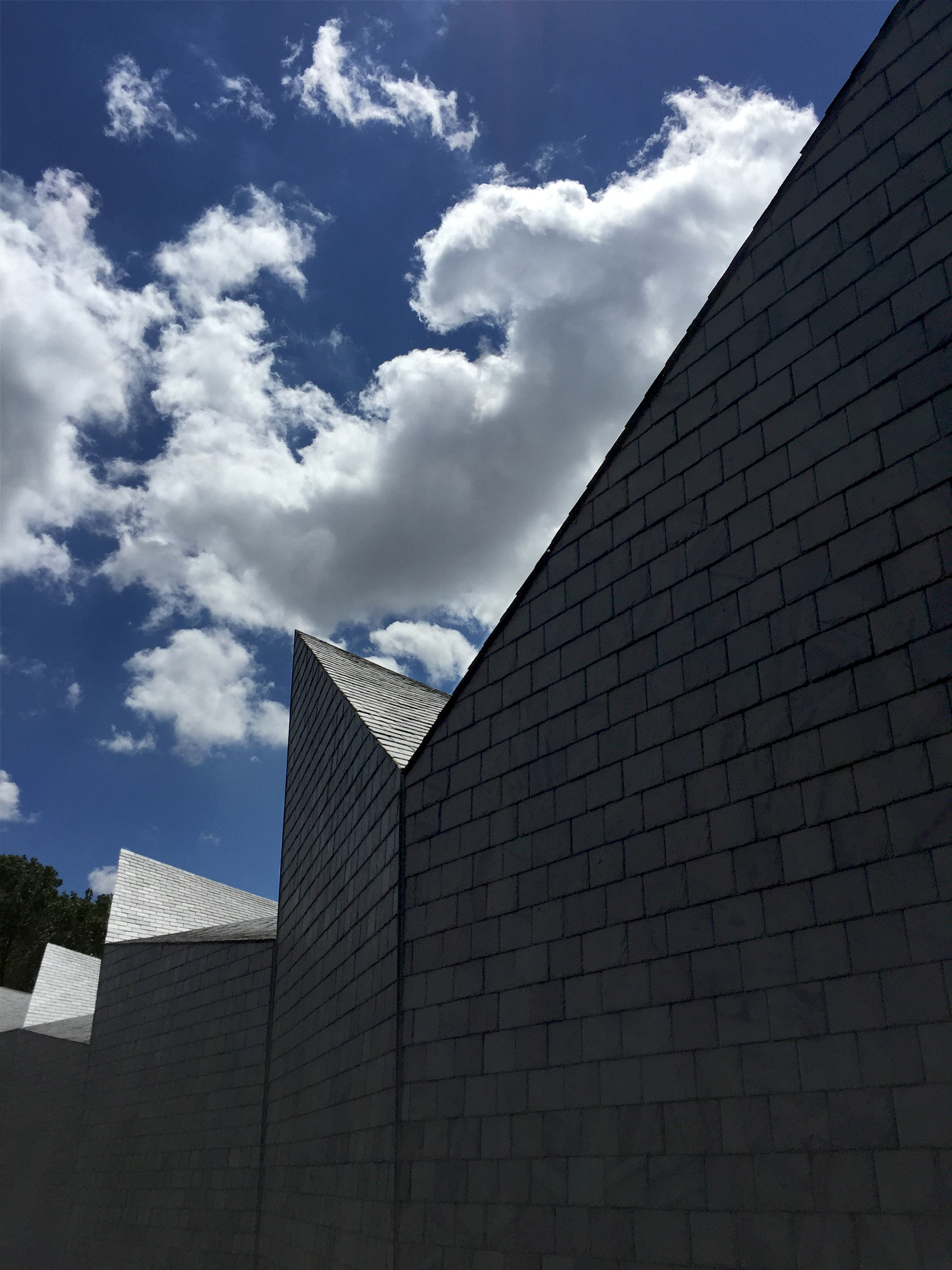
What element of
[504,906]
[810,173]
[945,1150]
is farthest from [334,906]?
[810,173]

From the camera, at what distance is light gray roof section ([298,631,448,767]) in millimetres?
13141

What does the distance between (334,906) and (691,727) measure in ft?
25.6

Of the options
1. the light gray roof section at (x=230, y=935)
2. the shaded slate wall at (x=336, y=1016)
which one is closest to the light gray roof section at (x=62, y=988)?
the light gray roof section at (x=230, y=935)

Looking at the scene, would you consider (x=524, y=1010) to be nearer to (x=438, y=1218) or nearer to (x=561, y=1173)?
(x=561, y=1173)

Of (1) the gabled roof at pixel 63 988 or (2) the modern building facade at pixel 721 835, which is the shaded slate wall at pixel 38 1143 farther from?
(2) the modern building facade at pixel 721 835

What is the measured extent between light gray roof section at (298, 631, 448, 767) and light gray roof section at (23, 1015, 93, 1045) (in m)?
11.6

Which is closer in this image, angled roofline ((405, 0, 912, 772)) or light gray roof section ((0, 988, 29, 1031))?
angled roofline ((405, 0, 912, 772))

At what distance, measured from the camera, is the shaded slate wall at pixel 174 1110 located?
1546 centimetres

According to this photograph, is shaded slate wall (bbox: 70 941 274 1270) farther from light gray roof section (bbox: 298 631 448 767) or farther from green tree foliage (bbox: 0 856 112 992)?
green tree foliage (bbox: 0 856 112 992)

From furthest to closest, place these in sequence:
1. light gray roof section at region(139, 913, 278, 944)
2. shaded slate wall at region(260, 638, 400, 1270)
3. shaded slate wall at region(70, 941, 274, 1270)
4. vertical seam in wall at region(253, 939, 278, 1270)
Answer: light gray roof section at region(139, 913, 278, 944)
shaded slate wall at region(70, 941, 274, 1270)
vertical seam in wall at region(253, 939, 278, 1270)
shaded slate wall at region(260, 638, 400, 1270)

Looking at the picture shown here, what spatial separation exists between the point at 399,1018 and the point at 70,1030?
60.0 feet

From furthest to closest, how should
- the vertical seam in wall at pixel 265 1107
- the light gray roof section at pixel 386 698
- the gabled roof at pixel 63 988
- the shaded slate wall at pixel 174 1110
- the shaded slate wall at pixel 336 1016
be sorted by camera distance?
the gabled roof at pixel 63 988 → the shaded slate wall at pixel 174 1110 → the vertical seam in wall at pixel 265 1107 → the light gray roof section at pixel 386 698 → the shaded slate wall at pixel 336 1016

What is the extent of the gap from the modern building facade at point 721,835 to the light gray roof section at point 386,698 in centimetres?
125

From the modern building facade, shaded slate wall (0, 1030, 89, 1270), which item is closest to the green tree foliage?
shaded slate wall (0, 1030, 89, 1270)
